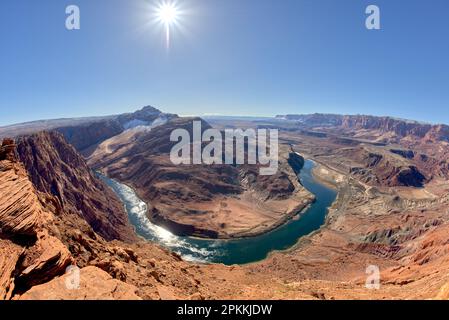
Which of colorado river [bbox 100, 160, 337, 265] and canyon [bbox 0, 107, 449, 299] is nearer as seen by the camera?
canyon [bbox 0, 107, 449, 299]

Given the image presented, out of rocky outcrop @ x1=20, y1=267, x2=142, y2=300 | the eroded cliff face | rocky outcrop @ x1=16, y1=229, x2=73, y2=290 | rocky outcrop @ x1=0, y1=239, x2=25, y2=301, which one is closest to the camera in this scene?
rocky outcrop @ x1=0, y1=239, x2=25, y2=301

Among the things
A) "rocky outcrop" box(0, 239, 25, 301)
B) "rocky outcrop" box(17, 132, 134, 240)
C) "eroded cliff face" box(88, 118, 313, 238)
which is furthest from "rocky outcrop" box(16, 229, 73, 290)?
"eroded cliff face" box(88, 118, 313, 238)

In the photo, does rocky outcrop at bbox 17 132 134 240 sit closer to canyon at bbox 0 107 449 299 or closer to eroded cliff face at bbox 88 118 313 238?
canyon at bbox 0 107 449 299

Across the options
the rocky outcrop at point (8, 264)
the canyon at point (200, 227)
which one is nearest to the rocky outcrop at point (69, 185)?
the canyon at point (200, 227)

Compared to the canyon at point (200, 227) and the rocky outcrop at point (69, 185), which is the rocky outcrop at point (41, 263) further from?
the rocky outcrop at point (69, 185)

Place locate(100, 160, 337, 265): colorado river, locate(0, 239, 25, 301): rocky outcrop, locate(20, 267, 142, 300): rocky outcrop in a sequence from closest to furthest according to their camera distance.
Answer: locate(0, 239, 25, 301): rocky outcrop
locate(20, 267, 142, 300): rocky outcrop
locate(100, 160, 337, 265): colorado river
